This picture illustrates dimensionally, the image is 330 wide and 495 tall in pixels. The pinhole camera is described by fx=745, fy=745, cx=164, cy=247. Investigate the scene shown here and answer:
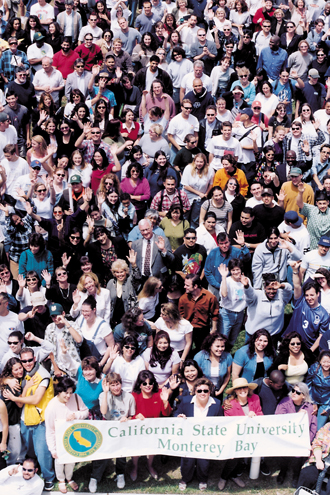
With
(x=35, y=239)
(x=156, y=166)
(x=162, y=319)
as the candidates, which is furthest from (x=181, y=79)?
(x=162, y=319)

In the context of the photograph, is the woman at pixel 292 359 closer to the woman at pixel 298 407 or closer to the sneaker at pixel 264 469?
the woman at pixel 298 407

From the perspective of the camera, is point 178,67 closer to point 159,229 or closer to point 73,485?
point 159,229

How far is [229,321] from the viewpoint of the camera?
34.6 ft

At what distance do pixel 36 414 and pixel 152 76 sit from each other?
7919mm

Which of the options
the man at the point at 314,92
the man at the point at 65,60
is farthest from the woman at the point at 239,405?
the man at the point at 65,60

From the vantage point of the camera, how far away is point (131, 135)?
1358 centimetres

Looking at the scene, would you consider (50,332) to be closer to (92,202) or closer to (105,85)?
(92,202)

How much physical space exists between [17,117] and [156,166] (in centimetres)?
301

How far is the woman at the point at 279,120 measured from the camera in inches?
542

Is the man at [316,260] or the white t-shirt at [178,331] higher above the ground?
the man at [316,260]

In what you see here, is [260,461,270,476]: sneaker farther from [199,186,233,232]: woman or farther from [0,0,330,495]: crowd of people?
[199,186,233,232]: woman

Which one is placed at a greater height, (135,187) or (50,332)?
(135,187)

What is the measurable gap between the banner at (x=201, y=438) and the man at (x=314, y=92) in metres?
8.01

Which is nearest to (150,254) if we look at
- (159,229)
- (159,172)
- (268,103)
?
(159,229)
